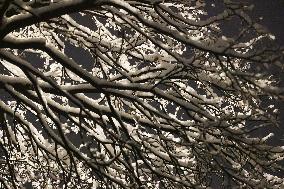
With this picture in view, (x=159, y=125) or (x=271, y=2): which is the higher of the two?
(x=271, y=2)

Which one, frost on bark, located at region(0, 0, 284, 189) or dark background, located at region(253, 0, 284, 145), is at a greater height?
dark background, located at region(253, 0, 284, 145)

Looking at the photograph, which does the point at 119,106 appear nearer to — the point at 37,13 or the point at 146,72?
the point at 146,72

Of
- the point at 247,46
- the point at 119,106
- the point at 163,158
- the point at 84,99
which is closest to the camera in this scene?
the point at 247,46

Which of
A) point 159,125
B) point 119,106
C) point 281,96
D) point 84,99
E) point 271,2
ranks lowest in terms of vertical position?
point 281,96

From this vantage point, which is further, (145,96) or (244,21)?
(145,96)

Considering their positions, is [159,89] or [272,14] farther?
[272,14]

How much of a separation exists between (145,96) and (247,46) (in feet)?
4.08

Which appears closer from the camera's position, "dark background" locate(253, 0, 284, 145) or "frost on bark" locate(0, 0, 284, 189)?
"frost on bark" locate(0, 0, 284, 189)

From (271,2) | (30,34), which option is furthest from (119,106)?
(271,2)

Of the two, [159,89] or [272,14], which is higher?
[272,14]

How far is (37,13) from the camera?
3.52m

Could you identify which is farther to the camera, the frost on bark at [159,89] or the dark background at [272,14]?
the dark background at [272,14]

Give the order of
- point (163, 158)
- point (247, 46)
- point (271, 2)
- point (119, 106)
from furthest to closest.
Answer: point (271, 2) → point (119, 106) → point (163, 158) → point (247, 46)

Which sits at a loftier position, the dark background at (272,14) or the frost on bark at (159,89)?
the dark background at (272,14)
